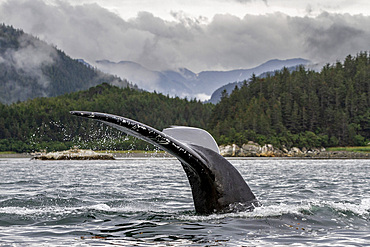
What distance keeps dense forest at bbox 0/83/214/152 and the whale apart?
113 meters

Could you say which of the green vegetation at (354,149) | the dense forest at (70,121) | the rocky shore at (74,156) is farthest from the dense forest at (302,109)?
the rocky shore at (74,156)

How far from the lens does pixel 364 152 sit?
11181 cm

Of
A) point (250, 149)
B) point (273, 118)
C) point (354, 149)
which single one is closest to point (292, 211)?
point (250, 149)

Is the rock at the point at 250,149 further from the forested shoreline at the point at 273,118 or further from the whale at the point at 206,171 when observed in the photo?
the whale at the point at 206,171

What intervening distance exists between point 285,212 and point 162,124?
172 m

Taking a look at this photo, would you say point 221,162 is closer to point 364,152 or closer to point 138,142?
point 364,152

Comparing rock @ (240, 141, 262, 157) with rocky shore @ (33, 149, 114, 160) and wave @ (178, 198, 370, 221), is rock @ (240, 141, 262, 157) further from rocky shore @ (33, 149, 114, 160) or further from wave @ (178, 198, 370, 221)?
wave @ (178, 198, 370, 221)

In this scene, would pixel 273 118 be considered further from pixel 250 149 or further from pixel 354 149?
pixel 354 149

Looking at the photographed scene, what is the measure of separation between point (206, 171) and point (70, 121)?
563 ft

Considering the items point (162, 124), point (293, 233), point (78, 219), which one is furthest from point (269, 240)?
point (162, 124)

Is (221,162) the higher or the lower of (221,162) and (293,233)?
the higher

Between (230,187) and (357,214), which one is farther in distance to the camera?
(357,214)

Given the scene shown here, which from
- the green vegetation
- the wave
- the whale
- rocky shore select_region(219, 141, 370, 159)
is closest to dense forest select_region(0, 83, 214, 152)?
rocky shore select_region(219, 141, 370, 159)

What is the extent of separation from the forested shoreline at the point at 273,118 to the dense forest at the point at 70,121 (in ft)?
1.06
